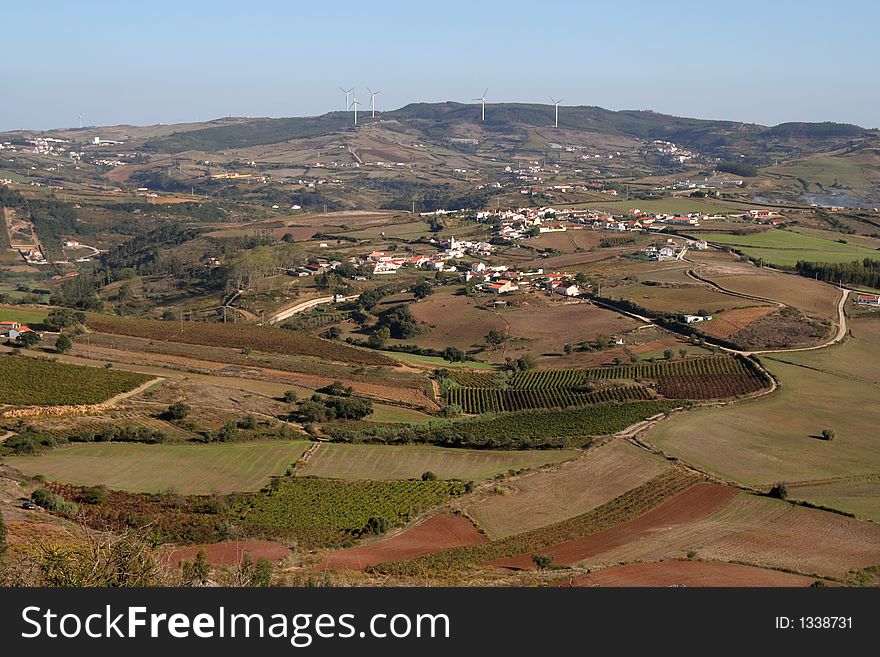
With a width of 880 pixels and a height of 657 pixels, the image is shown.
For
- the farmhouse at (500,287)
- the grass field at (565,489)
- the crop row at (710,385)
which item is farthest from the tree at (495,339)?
the grass field at (565,489)

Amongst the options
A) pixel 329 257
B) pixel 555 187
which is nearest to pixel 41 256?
pixel 329 257

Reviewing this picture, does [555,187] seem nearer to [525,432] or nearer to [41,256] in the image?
[41,256]

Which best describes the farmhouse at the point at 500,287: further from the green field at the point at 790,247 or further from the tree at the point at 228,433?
the tree at the point at 228,433

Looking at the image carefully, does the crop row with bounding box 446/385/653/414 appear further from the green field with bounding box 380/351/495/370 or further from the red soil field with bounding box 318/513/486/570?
the red soil field with bounding box 318/513/486/570

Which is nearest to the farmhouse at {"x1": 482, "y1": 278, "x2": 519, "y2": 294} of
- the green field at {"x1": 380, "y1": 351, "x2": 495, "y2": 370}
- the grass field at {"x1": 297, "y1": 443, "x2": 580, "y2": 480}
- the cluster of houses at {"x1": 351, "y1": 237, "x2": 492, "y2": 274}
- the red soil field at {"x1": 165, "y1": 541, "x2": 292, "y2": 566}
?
the cluster of houses at {"x1": 351, "y1": 237, "x2": 492, "y2": 274}

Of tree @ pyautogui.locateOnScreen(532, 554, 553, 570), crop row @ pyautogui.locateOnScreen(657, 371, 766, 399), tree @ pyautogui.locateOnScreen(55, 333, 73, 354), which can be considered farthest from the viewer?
tree @ pyautogui.locateOnScreen(55, 333, 73, 354)
